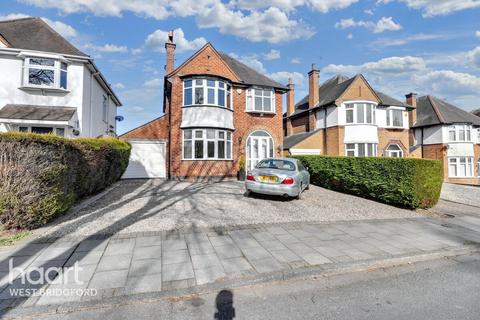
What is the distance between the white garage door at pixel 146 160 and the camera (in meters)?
16.2

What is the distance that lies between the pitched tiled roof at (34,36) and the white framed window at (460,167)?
32466mm

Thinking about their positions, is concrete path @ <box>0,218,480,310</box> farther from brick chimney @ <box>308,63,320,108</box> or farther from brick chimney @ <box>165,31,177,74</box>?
brick chimney @ <box>308,63,320,108</box>

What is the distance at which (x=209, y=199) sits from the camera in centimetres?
906

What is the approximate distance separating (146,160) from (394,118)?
21600mm

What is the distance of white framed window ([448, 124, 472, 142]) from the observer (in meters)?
25.2

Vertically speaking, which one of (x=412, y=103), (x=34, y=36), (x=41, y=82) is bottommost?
(x=41, y=82)

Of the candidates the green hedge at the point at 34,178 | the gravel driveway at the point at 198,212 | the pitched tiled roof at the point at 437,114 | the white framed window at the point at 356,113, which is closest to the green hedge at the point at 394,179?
the gravel driveway at the point at 198,212

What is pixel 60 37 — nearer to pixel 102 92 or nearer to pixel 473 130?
pixel 102 92

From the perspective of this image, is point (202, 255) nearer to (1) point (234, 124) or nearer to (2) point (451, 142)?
(1) point (234, 124)

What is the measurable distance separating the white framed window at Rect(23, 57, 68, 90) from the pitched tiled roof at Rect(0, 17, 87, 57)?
2.18ft

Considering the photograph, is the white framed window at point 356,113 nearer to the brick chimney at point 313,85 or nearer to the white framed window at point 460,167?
the brick chimney at point 313,85

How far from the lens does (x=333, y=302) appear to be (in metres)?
3.23

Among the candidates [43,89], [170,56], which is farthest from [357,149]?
[43,89]

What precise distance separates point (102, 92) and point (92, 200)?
11.8 m
